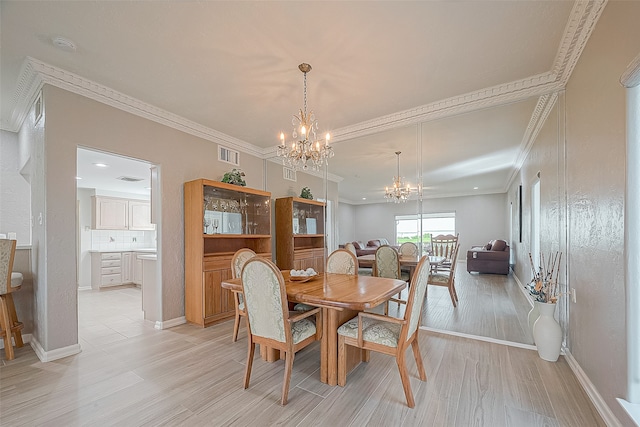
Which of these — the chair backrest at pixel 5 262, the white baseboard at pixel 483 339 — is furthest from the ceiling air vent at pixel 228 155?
the white baseboard at pixel 483 339

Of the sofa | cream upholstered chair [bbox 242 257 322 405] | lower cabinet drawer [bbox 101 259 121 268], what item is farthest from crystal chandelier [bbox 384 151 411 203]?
lower cabinet drawer [bbox 101 259 121 268]

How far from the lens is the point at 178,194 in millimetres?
3672

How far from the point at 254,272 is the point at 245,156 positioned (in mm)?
3317

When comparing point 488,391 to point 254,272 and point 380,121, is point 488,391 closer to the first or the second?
point 254,272

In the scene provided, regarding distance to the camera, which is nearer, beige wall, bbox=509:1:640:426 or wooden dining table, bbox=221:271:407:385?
beige wall, bbox=509:1:640:426

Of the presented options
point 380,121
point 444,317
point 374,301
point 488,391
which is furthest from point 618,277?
point 380,121

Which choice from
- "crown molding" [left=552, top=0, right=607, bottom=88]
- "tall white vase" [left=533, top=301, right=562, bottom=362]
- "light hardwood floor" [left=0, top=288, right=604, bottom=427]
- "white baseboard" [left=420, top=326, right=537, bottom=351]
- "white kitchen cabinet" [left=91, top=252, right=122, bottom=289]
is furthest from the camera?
"white kitchen cabinet" [left=91, top=252, right=122, bottom=289]

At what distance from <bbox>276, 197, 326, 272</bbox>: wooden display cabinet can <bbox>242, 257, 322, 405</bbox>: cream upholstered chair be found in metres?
2.78

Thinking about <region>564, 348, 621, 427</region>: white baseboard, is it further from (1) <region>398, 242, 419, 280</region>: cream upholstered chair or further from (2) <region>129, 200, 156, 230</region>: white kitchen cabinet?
(2) <region>129, 200, 156, 230</region>: white kitchen cabinet

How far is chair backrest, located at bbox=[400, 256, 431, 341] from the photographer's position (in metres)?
1.83

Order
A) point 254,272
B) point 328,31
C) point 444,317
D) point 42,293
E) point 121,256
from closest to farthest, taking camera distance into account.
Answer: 1. point 254,272
2. point 328,31
3. point 42,293
4. point 444,317
5. point 121,256

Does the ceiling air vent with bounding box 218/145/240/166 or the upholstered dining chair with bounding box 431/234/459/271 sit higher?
the ceiling air vent with bounding box 218/145/240/166

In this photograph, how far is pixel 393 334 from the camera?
76.2 inches

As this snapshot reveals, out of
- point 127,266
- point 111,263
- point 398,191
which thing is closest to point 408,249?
point 398,191
